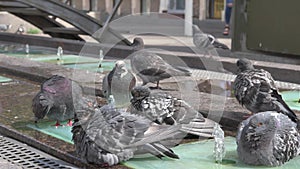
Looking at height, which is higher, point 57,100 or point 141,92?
point 141,92

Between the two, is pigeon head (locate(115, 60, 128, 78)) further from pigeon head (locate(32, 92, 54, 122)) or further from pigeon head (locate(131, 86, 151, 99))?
pigeon head (locate(131, 86, 151, 99))

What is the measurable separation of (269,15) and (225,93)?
17.0 feet

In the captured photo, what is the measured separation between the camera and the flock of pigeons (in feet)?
12.7

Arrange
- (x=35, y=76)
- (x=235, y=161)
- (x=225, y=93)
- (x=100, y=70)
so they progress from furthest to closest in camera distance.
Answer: (x=100, y=70) → (x=35, y=76) → (x=225, y=93) → (x=235, y=161)

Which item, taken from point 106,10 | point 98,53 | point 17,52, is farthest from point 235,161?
point 106,10

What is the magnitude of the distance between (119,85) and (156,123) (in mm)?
1393

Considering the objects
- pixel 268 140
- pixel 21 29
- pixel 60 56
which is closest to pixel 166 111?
pixel 268 140

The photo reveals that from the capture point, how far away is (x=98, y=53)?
11.2 meters

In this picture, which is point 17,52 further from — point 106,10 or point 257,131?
point 106,10

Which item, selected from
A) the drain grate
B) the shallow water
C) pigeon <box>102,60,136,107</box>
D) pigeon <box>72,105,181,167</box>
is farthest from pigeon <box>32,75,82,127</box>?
pigeon <box>72,105,181,167</box>

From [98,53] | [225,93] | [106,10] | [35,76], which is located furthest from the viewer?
[106,10]

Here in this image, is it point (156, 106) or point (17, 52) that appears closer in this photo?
point (156, 106)

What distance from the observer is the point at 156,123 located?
4.34 m

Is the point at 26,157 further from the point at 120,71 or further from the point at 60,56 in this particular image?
the point at 60,56
